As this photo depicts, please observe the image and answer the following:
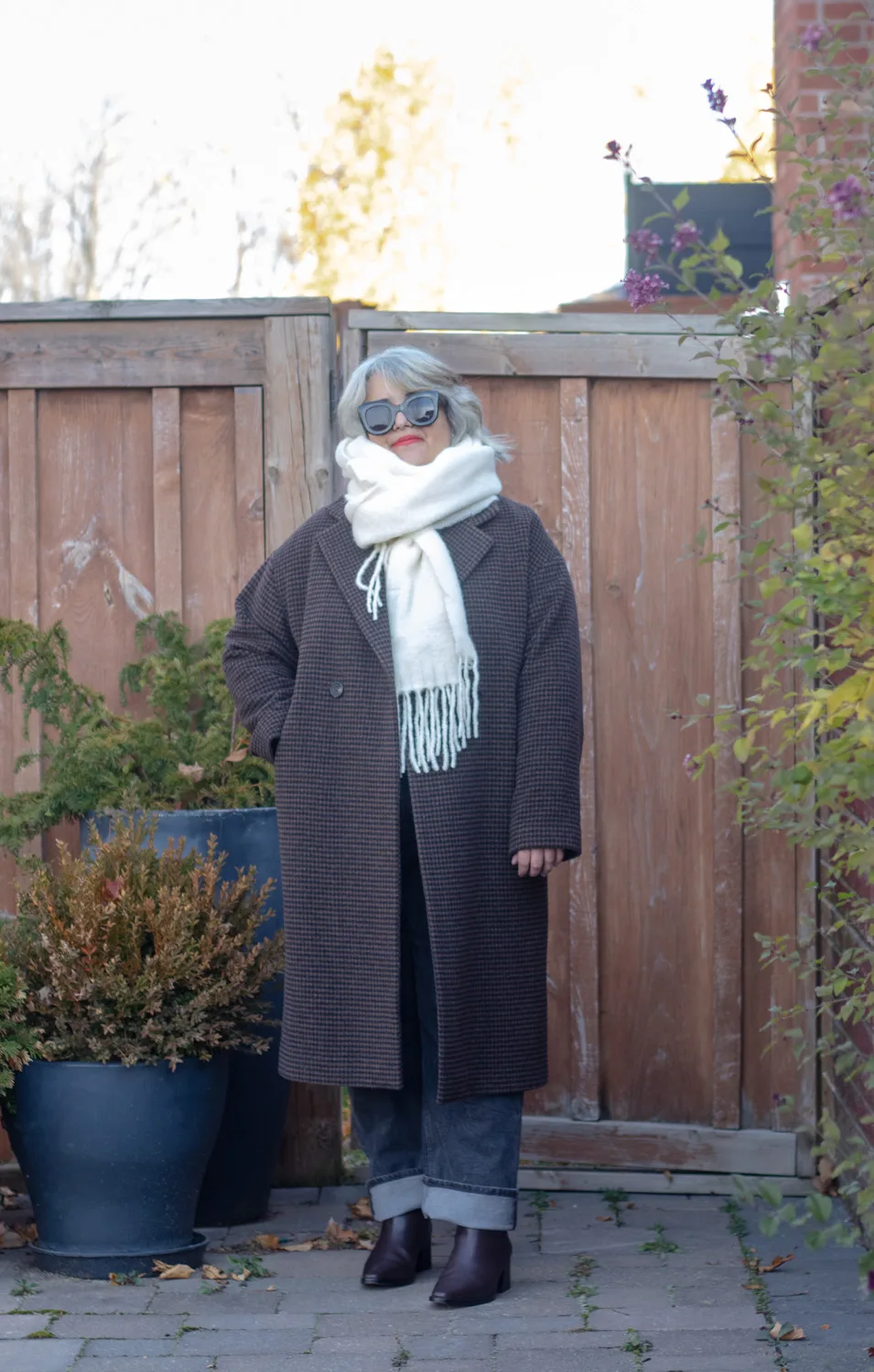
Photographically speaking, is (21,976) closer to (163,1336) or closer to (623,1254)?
(163,1336)

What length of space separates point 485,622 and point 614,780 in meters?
1.07

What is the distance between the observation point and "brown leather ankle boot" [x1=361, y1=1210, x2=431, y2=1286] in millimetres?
3334

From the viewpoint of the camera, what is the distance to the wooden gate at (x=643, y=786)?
4.20 metres

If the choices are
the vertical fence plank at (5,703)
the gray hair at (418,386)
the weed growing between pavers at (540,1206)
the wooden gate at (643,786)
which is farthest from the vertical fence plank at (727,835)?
the vertical fence plank at (5,703)

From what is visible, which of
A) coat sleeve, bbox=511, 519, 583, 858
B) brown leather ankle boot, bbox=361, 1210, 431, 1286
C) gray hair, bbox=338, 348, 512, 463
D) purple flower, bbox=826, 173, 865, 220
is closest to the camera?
Answer: purple flower, bbox=826, 173, 865, 220

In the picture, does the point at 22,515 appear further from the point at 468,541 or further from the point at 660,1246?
the point at 660,1246

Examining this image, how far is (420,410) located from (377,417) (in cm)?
10

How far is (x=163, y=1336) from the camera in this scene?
3018 mm

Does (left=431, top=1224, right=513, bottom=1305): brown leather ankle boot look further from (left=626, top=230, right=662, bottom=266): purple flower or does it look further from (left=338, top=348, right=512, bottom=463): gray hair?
(left=626, top=230, right=662, bottom=266): purple flower

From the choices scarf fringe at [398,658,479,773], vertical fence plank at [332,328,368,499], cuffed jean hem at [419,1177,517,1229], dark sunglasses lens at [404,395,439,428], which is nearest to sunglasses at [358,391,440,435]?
Answer: dark sunglasses lens at [404,395,439,428]

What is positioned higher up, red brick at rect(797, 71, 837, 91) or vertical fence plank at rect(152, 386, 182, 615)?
red brick at rect(797, 71, 837, 91)

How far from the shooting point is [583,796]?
423cm

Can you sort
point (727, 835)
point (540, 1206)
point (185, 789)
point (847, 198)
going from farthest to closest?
point (727, 835), point (540, 1206), point (185, 789), point (847, 198)

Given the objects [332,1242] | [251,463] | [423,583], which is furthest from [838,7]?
[332,1242]
